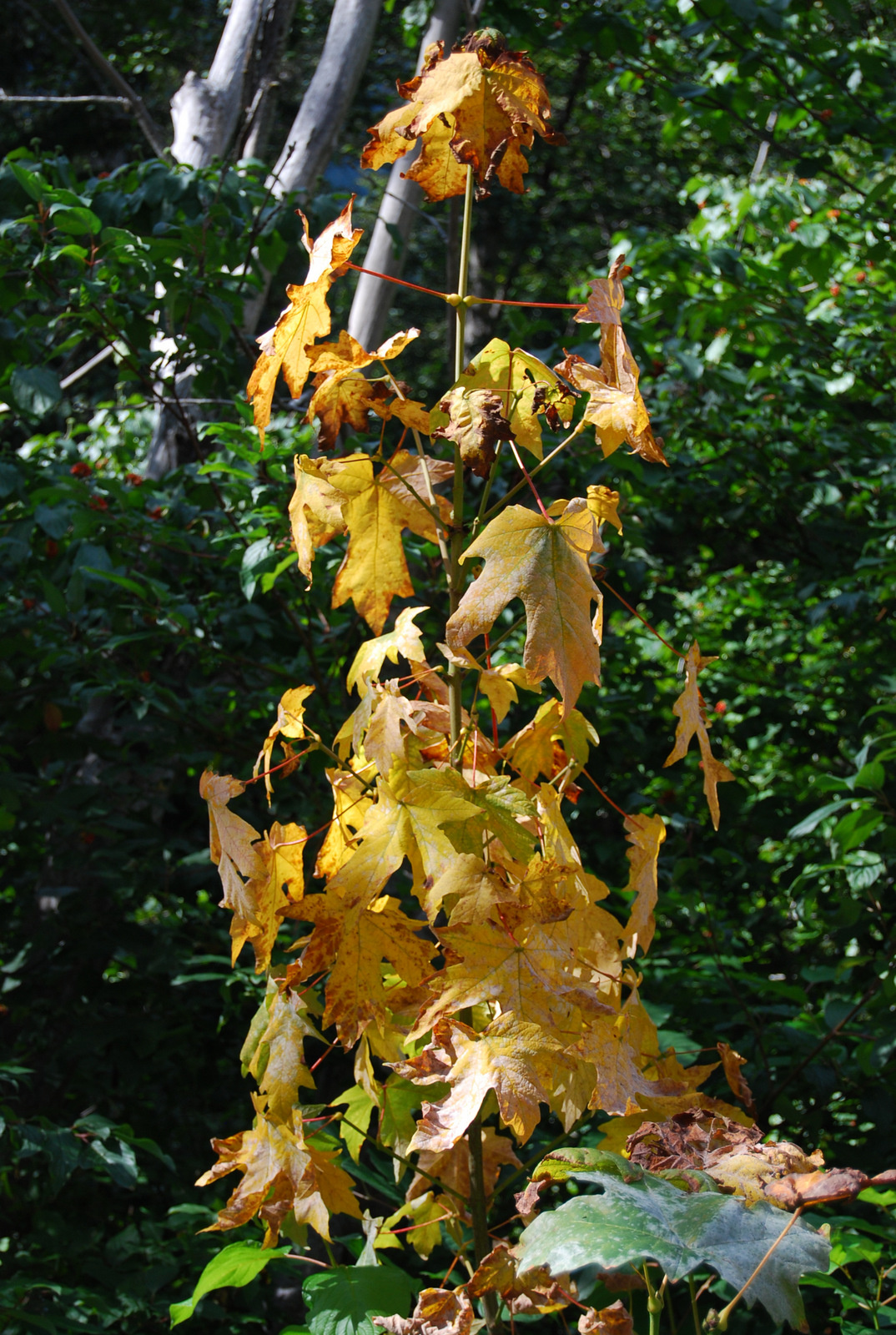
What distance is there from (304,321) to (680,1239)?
0.84 metres

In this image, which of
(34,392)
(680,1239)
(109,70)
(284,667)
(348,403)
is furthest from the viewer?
(109,70)

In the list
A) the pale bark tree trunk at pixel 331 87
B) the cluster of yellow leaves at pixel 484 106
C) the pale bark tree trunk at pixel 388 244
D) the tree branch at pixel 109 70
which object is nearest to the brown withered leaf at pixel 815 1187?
the cluster of yellow leaves at pixel 484 106

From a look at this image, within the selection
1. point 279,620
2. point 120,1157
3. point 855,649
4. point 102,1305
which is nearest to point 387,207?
point 279,620

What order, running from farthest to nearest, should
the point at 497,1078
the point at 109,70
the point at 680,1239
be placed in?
1. the point at 109,70
2. the point at 497,1078
3. the point at 680,1239

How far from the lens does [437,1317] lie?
85 centimetres

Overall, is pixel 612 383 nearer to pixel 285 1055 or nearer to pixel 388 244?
pixel 285 1055

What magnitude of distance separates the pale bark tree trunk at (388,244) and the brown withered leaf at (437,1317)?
2.24 m

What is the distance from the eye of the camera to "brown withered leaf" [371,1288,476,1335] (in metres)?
0.84

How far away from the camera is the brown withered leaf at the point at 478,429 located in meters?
0.84

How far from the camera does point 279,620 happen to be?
2391mm

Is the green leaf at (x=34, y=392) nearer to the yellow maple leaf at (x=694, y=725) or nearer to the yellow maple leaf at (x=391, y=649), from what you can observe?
the yellow maple leaf at (x=391, y=649)

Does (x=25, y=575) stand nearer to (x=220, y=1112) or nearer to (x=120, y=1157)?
(x=120, y=1157)

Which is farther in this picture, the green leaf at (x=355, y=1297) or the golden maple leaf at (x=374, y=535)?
the golden maple leaf at (x=374, y=535)

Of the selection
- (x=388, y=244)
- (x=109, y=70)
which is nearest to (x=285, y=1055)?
(x=388, y=244)
